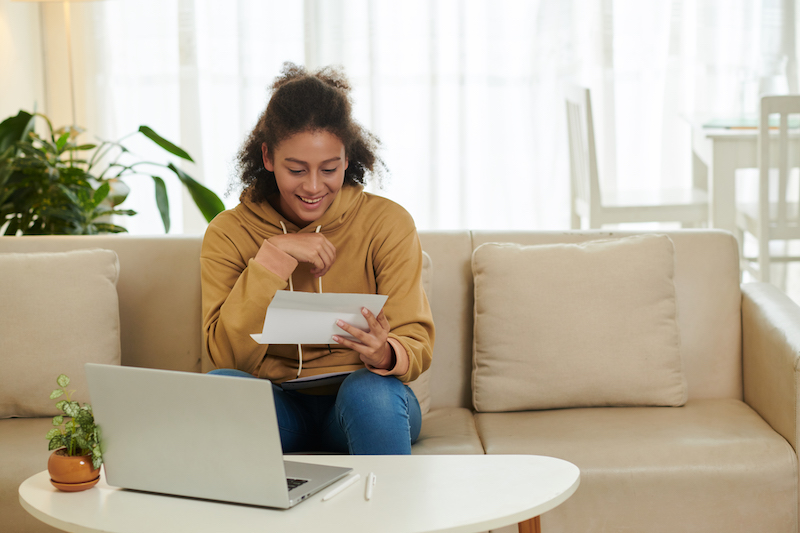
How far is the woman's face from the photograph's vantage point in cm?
137

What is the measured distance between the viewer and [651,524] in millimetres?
1408

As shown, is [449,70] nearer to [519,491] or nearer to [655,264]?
[655,264]

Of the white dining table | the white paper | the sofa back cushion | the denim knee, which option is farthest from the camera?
the white dining table

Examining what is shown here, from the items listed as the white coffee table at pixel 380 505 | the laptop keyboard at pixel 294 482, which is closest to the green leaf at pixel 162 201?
the white coffee table at pixel 380 505

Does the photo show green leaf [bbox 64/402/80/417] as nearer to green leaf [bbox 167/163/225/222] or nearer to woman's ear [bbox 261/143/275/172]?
woman's ear [bbox 261/143/275/172]

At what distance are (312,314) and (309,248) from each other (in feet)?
0.89

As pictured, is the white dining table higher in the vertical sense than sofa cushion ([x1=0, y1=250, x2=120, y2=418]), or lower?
higher

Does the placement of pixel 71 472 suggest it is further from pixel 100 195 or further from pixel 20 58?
pixel 20 58

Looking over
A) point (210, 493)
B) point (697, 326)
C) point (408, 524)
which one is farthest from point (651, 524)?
point (210, 493)

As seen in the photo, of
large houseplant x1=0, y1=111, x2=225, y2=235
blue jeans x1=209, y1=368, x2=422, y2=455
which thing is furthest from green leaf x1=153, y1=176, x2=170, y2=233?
blue jeans x1=209, y1=368, x2=422, y2=455

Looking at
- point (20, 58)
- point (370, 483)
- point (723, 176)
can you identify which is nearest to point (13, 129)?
point (20, 58)

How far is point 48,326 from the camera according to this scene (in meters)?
1.65

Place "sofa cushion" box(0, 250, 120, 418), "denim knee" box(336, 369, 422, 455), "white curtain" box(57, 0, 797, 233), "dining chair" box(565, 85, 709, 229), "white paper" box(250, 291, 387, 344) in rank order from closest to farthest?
"white paper" box(250, 291, 387, 344)
"denim knee" box(336, 369, 422, 455)
"sofa cushion" box(0, 250, 120, 418)
"dining chair" box(565, 85, 709, 229)
"white curtain" box(57, 0, 797, 233)

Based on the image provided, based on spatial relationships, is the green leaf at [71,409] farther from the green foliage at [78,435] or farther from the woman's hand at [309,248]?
the woman's hand at [309,248]
